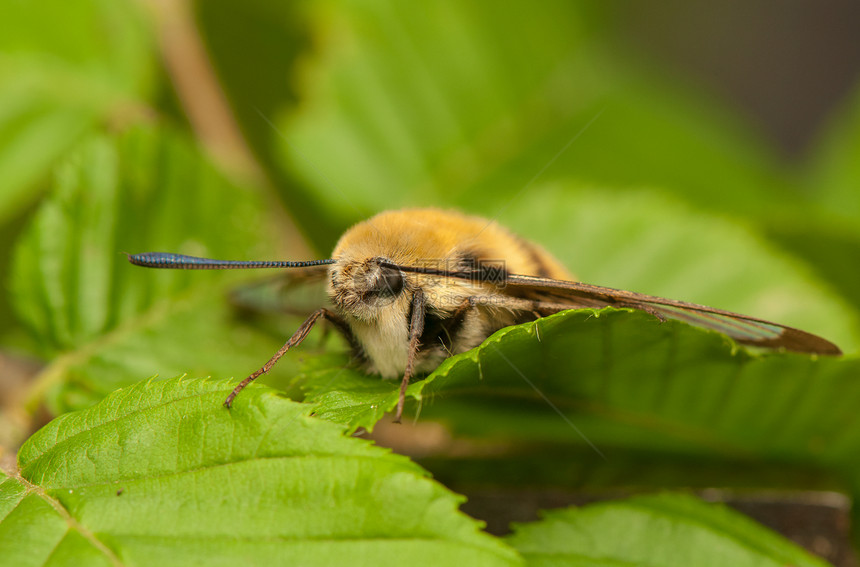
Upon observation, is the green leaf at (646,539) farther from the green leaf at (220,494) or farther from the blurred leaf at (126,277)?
the blurred leaf at (126,277)

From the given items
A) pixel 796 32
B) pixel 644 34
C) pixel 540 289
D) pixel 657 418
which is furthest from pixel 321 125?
pixel 796 32

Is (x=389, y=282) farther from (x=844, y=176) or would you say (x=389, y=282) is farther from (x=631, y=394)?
(x=844, y=176)

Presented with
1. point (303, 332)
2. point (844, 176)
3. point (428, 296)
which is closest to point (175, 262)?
point (303, 332)

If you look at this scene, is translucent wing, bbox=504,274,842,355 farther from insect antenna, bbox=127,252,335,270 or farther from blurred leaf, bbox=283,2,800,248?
blurred leaf, bbox=283,2,800,248

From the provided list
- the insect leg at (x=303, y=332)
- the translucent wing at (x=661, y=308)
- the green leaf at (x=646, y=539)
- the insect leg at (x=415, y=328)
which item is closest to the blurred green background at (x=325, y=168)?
the insect leg at (x=303, y=332)

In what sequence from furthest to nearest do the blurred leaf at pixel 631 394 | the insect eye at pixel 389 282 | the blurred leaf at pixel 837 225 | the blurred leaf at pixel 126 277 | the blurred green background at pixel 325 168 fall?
the blurred leaf at pixel 837 225 < the blurred green background at pixel 325 168 < the blurred leaf at pixel 126 277 < the insect eye at pixel 389 282 < the blurred leaf at pixel 631 394

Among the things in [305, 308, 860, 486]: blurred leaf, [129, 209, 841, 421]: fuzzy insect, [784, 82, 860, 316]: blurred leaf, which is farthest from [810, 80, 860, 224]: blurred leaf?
[129, 209, 841, 421]: fuzzy insect
